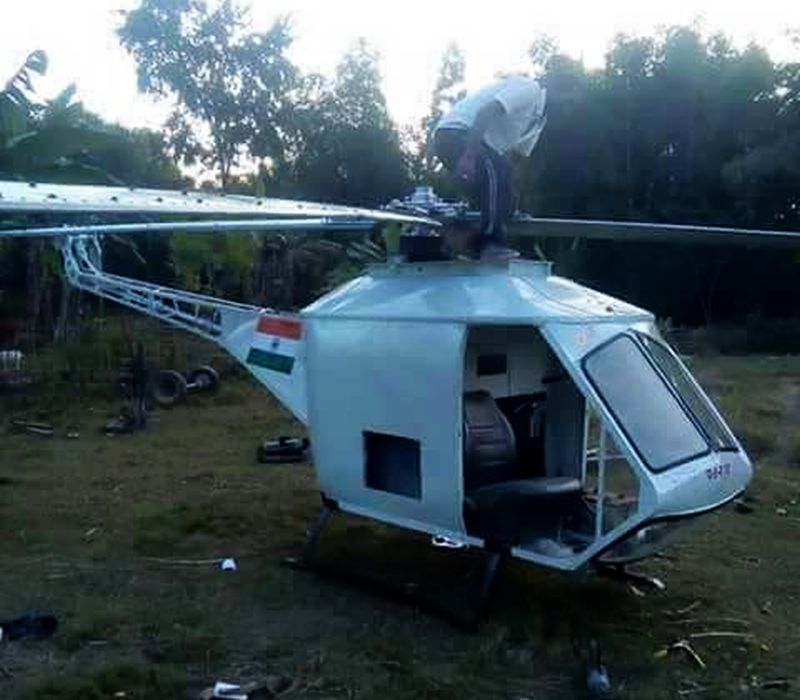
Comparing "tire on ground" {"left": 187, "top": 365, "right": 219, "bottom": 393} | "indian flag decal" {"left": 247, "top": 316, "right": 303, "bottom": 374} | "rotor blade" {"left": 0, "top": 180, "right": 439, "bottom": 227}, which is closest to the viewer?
"rotor blade" {"left": 0, "top": 180, "right": 439, "bottom": 227}

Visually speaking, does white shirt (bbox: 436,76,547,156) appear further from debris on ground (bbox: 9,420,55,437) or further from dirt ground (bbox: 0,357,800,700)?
debris on ground (bbox: 9,420,55,437)

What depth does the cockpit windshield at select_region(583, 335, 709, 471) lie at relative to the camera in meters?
5.71

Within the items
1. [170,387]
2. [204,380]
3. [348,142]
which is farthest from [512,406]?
[348,142]

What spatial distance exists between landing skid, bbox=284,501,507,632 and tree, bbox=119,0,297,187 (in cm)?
2704

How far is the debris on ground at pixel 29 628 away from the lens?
19.6 feet

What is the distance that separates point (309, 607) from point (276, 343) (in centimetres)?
202

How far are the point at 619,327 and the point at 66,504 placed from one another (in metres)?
5.29

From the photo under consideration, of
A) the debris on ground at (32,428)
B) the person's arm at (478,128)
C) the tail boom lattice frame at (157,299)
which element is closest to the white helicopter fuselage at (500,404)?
the person's arm at (478,128)

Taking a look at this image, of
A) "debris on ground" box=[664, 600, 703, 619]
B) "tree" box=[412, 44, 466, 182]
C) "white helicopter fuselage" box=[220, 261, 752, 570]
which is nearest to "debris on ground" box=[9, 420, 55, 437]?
"white helicopter fuselage" box=[220, 261, 752, 570]

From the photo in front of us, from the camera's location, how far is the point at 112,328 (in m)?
16.8

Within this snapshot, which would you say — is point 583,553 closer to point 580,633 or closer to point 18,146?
point 580,633

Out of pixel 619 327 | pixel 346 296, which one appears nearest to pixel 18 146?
pixel 346 296

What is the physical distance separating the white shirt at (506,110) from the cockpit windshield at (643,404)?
4.29 ft

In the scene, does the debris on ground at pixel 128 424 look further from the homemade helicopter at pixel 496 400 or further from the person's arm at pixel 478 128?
the person's arm at pixel 478 128
